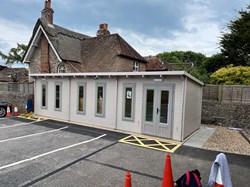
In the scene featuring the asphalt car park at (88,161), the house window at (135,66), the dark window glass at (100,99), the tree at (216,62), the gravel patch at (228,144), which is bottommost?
the gravel patch at (228,144)

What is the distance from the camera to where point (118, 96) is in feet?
28.4

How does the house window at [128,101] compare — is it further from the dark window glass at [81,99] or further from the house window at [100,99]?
the dark window glass at [81,99]

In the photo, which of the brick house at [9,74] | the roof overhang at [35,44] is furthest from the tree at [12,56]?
the roof overhang at [35,44]

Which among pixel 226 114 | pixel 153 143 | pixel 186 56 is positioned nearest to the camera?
pixel 153 143

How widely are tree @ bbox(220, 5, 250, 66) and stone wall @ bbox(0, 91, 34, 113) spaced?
63.0 feet

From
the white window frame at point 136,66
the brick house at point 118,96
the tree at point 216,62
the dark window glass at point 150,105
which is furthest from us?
the tree at point 216,62

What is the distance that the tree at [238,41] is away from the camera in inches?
665

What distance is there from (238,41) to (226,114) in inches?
427

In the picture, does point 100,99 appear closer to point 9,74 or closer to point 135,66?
point 135,66

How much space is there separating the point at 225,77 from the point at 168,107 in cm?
727

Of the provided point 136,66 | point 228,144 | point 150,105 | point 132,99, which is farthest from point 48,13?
point 228,144

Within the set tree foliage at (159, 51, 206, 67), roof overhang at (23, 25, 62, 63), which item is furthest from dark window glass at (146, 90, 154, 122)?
tree foliage at (159, 51, 206, 67)

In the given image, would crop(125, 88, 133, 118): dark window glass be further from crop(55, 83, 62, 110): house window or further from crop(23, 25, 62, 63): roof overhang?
crop(23, 25, 62, 63): roof overhang

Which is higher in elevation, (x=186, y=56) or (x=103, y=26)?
(x=186, y=56)
